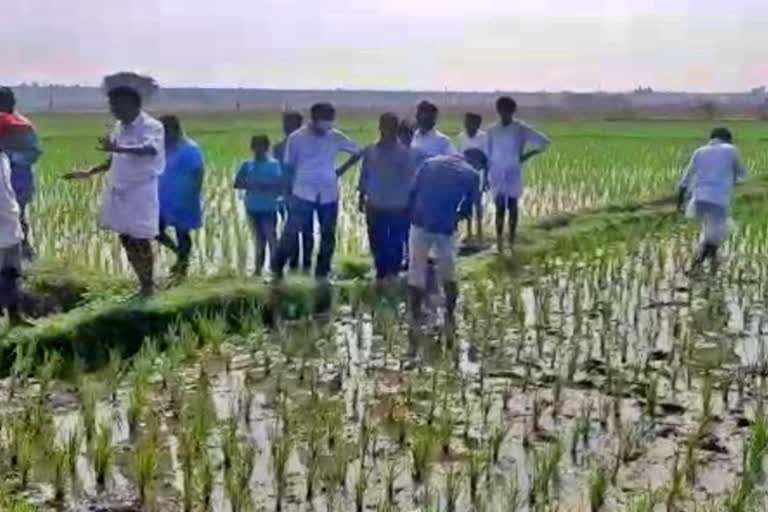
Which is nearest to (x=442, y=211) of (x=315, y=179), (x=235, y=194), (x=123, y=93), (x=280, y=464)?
(x=315, y=179)

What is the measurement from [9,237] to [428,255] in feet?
7.58

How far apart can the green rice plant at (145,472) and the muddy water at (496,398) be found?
0.04 m

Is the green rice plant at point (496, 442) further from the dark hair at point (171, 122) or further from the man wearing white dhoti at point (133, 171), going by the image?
the dark hair at point (171, 122)

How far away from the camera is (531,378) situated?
5562 millimetres

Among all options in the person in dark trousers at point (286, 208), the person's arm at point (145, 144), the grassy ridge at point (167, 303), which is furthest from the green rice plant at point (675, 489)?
the person in dark trousers at point (286, 208)

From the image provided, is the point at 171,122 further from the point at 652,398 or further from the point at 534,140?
the point at 652,398

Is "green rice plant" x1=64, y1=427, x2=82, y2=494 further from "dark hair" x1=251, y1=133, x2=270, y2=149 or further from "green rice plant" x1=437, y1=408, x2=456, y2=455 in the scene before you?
"dark hair" x1=251, y1=133, x2=270, y2=149

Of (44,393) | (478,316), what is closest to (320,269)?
(478,316)

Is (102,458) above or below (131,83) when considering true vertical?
below

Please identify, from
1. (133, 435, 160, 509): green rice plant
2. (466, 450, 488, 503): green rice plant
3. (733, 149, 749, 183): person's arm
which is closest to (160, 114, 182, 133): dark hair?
(133, 435, 160, 509): green rice plant

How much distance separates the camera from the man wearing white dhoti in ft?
19.6

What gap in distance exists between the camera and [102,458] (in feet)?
13.4

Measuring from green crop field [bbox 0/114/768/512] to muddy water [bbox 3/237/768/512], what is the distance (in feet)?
0.05

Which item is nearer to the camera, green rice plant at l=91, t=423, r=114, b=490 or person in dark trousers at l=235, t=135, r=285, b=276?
green rice plant at l=91, t=423, r=114, b=490
